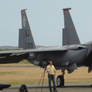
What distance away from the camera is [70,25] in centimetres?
2988

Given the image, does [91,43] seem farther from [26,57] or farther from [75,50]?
[26,57]

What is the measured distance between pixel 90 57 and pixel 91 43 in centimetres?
93

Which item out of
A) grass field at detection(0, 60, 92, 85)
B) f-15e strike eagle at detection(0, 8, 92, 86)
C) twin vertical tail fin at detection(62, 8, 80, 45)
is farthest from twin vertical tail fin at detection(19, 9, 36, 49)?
f-15e strike eagle at detection(0, 8, 92, 86)

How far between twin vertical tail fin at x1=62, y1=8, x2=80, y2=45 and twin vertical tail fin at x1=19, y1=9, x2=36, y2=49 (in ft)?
8.43

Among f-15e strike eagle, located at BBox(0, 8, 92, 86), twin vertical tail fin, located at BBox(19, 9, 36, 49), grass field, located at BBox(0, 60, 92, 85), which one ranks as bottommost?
grass field, located at BBox(0, 60, 92, 85)

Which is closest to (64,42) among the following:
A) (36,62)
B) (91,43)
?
(36,62)

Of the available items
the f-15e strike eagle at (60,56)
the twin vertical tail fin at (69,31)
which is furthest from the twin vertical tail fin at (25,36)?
the f-15e strike eagle at (60,56)

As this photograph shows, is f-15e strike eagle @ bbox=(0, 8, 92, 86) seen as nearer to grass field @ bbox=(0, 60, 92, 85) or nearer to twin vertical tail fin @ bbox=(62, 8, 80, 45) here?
twin vertical tail fin @ bbox=(62, 8, 80, 45)

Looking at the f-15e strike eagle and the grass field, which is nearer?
the f-15e strike eagle

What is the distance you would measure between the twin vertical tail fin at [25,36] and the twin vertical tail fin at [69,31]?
8.43 ft

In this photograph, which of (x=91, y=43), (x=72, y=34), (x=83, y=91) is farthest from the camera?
(x=72, y=34)

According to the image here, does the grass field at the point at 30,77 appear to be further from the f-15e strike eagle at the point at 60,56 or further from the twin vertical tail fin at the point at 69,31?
the f-15e strike eagle at the point at 60,56

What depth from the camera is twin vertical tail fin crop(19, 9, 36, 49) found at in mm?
29109

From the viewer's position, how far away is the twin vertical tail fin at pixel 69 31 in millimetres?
28547
